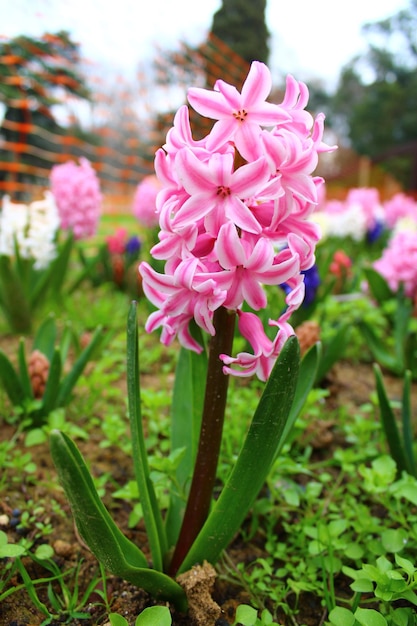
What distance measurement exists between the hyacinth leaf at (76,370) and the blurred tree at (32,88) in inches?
230

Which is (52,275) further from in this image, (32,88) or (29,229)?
(32,88)

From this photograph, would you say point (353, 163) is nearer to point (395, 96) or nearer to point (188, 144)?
point (395, 96)

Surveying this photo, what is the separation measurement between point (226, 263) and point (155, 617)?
1.89 feet

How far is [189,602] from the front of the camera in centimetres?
96

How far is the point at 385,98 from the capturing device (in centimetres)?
2333

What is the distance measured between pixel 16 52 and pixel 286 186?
1145cm

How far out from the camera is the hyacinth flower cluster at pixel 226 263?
2.46 ft

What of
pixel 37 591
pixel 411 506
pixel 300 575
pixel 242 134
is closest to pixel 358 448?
pixel 411 506

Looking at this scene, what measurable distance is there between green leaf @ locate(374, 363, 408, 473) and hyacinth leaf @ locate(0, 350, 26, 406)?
991 mm

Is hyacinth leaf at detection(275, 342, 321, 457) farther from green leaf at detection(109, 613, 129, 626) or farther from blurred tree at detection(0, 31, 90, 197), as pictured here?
blurred tree at detection(0, 31, 90, 197)

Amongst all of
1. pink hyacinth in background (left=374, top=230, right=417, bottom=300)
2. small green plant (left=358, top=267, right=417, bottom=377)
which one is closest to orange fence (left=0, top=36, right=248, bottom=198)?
pink hyacinth in background (left=374, top=230, right=417, bottom=300)

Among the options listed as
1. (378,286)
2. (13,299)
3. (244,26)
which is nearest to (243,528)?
(13,299)

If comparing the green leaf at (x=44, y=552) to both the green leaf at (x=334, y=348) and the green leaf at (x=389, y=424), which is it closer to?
the green leaf at (x=389, y=424)

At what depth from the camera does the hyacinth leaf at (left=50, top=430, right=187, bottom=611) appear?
0.73 meters
